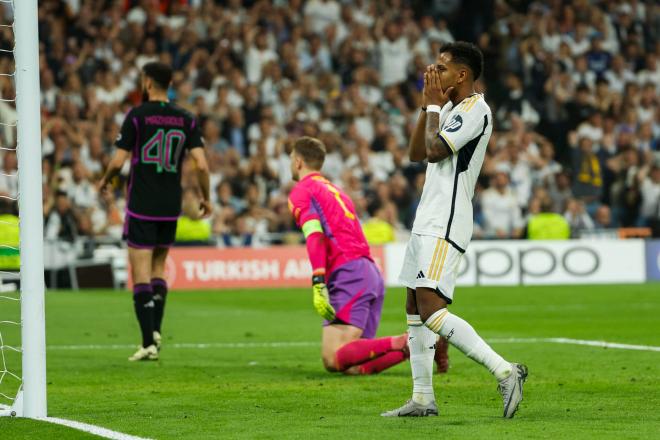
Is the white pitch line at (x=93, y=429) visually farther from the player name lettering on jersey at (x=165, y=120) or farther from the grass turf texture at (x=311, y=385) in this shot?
the player name lettering on jersey at (x=165, y=120)

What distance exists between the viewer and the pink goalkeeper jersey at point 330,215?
911 centimetres

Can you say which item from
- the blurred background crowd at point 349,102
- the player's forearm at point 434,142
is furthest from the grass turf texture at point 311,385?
the blurred background crowd at point 349,102

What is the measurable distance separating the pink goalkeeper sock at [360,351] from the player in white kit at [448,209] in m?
2.01

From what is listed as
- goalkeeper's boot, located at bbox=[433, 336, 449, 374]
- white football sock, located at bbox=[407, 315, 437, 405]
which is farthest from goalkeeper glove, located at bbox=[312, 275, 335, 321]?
white football sock, located at bbox=[407, 315, 437, 405]

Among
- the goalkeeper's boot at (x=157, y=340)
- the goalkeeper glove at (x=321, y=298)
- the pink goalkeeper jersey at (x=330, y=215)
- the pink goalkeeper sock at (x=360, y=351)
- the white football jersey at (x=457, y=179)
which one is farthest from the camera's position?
the goalkeeper's boot at (x=157, y=340)

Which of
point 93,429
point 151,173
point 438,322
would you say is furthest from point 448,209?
point 151,173

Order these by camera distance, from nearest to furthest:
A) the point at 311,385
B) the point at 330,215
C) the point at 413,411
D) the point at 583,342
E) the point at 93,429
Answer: the point at 93,429 < the point at 413,411 < the point at 311,385 < the point at 330,215 < the point at 583,342

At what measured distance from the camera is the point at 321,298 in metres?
8.59

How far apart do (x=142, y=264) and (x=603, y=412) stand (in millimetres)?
4726

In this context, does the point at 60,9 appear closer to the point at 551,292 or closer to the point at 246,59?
the point at 246,59

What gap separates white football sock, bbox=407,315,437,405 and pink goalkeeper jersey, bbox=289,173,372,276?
2.28 meters

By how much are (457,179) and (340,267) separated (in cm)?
274

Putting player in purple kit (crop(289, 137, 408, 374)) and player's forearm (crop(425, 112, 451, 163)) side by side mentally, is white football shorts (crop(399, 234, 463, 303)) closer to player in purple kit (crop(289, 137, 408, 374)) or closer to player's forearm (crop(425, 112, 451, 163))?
player's forearm (crop(425, 112, 451, 163))

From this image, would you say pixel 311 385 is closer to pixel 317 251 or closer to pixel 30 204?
pixel 317 251
